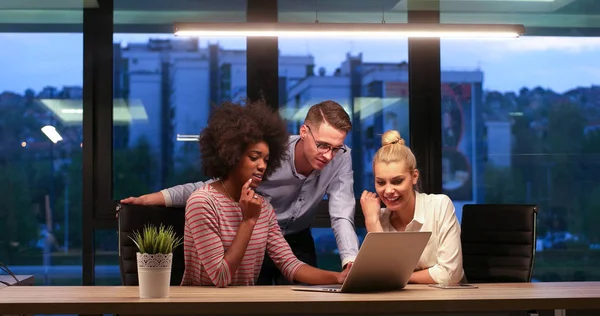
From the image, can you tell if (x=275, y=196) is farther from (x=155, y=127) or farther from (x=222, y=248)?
(x=155, y=127)

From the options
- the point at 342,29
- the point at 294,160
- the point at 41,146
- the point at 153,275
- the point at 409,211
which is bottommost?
the point at 153,275

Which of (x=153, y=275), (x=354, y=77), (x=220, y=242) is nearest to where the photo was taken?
(x=153, y=275)

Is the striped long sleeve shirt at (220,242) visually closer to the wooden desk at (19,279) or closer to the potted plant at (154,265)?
the potted plant at (154,265)

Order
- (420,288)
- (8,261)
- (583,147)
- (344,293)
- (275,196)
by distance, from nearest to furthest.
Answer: (344,293) → (420,288) → (275,196) → (8,261) → (583,147)

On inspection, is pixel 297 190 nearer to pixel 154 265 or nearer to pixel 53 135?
pixel 154 265

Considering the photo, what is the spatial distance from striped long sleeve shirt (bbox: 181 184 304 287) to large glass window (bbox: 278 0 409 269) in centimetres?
207

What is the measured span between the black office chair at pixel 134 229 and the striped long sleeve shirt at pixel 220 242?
0.28 metres

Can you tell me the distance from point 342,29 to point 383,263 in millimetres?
2119

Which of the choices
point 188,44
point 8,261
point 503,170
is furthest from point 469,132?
point 8,261

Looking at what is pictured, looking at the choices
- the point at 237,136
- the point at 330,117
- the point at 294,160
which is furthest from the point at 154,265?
the point at 294,160

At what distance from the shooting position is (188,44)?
5402 millimetres

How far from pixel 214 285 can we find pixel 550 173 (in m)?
Answer: 3.26

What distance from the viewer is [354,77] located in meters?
5.49

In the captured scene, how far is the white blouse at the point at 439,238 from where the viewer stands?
319 centimetres
